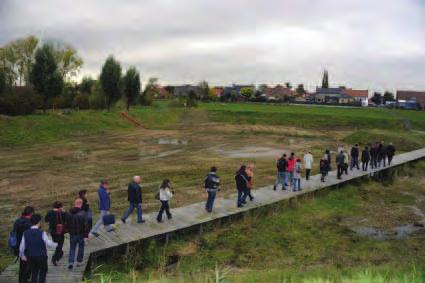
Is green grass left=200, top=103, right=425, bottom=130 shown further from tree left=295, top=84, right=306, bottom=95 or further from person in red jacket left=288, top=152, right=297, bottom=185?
tree left=295, top=84, right=306, bottom=95

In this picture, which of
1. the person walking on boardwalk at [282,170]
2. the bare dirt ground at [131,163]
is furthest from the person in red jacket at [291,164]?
the bare dirt ground at [131,163]

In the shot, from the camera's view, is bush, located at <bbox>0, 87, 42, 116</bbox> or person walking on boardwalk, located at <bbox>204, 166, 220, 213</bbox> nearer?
person walking on boardwalk, located at <bbox>204, 166, 220, 213</bbox>

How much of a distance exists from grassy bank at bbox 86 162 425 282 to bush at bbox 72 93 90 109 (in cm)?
4956

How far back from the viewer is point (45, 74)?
144ft

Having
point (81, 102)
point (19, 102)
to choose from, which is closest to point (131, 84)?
point (81, 102)

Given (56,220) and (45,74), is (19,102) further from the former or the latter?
(56,220)

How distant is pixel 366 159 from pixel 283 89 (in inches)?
5335

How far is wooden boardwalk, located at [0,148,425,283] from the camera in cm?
895

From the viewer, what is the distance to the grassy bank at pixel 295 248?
9.77 m

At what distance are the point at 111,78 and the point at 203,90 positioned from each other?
61.9m

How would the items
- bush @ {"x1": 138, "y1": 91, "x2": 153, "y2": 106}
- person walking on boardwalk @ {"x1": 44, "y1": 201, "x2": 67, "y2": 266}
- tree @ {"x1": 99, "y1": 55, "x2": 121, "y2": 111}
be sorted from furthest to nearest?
bush @ {"x1": 138, "y1": 91, "x2": 153, "y2": 106}
tree @ {"x1": 99, "y1": 55, "x2": 121, "y2": 111}
person walking on boardwalk @ {"x1": 44, "y1": 201, "x2": 67, "y2": 266}

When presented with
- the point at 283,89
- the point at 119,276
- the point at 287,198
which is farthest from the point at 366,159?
the point at 283,89

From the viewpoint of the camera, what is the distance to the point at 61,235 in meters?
9.14

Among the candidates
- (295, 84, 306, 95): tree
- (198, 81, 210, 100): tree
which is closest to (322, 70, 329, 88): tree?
(295, 84, 306, 95): tree
